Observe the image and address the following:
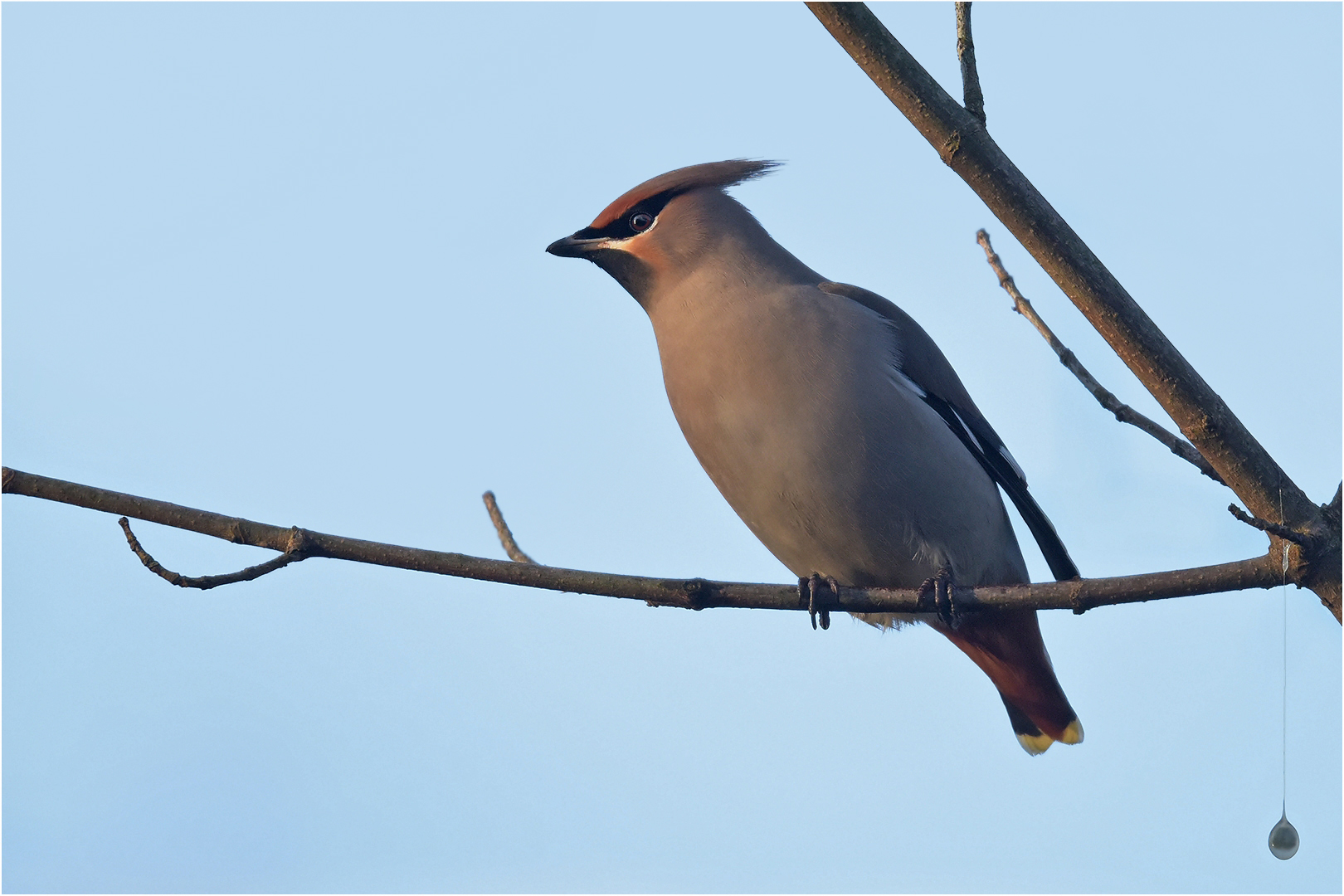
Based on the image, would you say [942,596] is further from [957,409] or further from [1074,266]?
[1074,266]

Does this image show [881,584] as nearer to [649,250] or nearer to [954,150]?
[649,250]

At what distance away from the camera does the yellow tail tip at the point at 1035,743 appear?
4.45 metres

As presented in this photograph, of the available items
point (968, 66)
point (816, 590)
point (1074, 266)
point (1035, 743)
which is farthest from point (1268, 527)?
point (1035, 743)

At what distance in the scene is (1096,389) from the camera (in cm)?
298

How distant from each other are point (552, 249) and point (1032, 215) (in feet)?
7.29

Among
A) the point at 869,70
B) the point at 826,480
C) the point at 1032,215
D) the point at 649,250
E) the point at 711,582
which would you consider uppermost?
the point at 649,250

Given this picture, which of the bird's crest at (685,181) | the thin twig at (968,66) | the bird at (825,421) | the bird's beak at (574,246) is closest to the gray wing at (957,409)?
the bird at (825,421)

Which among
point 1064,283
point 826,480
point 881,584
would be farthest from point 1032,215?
point 881,584

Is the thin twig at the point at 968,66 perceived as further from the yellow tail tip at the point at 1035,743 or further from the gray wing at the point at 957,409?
the yellow tail tip at the point at 1035,743

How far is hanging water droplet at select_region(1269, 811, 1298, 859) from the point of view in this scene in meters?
2.37

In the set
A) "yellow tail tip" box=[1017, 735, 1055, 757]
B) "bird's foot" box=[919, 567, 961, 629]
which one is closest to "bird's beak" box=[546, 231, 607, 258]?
"bird's foot" box=[919, 567, 961, 629]

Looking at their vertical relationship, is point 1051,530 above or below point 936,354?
below

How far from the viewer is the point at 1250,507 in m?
2.36

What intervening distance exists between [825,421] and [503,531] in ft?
3.21
